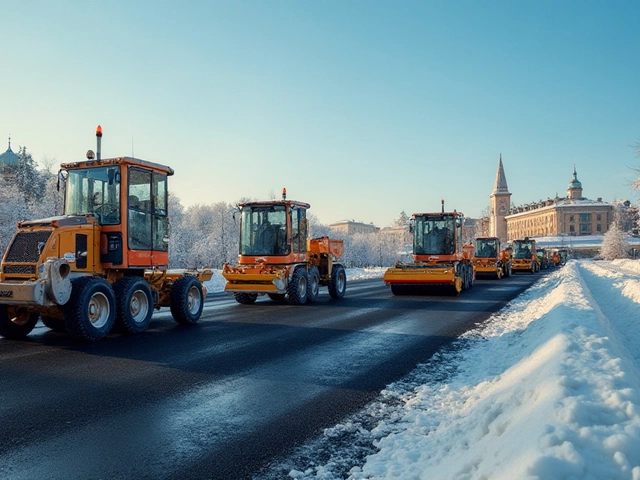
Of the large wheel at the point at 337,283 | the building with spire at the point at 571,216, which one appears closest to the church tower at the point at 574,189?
the building with spire at the point at 571,216

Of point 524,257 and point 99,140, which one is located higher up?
point 99,140

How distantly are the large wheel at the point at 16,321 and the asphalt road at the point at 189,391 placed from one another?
0.27m

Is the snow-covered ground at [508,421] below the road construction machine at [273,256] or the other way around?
below

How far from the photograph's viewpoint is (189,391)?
5984 mm

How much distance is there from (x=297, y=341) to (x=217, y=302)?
8420mm

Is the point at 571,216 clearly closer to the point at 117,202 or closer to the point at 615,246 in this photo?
the point at 615,246

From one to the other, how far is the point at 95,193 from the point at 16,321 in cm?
277

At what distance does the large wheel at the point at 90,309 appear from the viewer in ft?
27.8

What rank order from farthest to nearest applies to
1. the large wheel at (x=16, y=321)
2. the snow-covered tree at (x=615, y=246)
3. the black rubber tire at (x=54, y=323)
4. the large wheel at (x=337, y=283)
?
the snow-covered tree at (x=615, y=246) → the large wheel at (x=337, y=283) → the black rubber tire at (x=54, y=323) → the large wheel at (x=16, y=321)

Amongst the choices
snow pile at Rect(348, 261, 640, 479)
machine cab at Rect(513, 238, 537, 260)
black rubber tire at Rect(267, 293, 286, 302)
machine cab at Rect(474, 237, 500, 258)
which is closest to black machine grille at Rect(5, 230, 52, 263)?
snow pile at Rect(348, 261, 640, 479)

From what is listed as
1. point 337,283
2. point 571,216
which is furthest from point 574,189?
point 337,283

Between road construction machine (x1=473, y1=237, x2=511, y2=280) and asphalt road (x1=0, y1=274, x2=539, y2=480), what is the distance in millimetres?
21132

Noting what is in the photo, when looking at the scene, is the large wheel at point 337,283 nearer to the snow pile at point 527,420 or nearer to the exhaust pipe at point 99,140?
the exhaust pipe at point 99,140

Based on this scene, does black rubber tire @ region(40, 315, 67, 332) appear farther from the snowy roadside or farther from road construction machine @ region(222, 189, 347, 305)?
the snowy roadside
